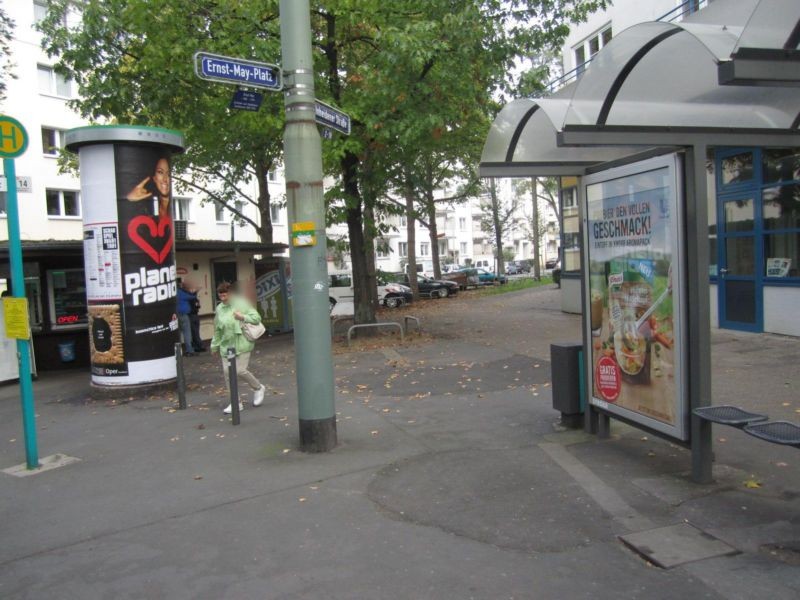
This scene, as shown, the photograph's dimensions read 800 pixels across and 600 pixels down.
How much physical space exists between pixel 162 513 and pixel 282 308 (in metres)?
13.3

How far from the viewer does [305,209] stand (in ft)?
20.0

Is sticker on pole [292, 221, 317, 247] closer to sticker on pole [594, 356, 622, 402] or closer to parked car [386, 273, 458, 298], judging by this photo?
sticker on pole [594, 356, 622, 402]

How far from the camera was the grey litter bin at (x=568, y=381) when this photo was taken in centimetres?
651

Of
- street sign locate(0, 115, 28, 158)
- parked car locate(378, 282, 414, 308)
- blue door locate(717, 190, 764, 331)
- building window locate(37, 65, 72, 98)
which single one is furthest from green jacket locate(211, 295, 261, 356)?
building window locate(37, 65, 72, 98)

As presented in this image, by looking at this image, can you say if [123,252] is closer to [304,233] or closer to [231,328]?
Result: [231,328]

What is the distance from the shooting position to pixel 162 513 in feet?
16.4

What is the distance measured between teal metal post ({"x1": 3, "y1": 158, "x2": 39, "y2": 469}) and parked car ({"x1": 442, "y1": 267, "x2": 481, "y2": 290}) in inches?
1420

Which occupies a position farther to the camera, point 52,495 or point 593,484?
point 52,495

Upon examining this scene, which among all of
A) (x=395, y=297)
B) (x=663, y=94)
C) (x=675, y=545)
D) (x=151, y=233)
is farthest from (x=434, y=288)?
(x=675, y=545)

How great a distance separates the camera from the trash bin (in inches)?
527

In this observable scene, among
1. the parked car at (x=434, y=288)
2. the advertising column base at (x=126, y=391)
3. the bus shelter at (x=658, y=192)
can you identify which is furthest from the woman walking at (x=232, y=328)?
the parked car at (x=434, y=288)

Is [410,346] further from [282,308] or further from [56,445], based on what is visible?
[56,445]

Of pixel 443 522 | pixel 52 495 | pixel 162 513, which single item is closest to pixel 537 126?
pixel 443 522

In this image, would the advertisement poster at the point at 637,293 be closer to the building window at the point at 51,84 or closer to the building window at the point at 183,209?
the building window at the point at 51,84
